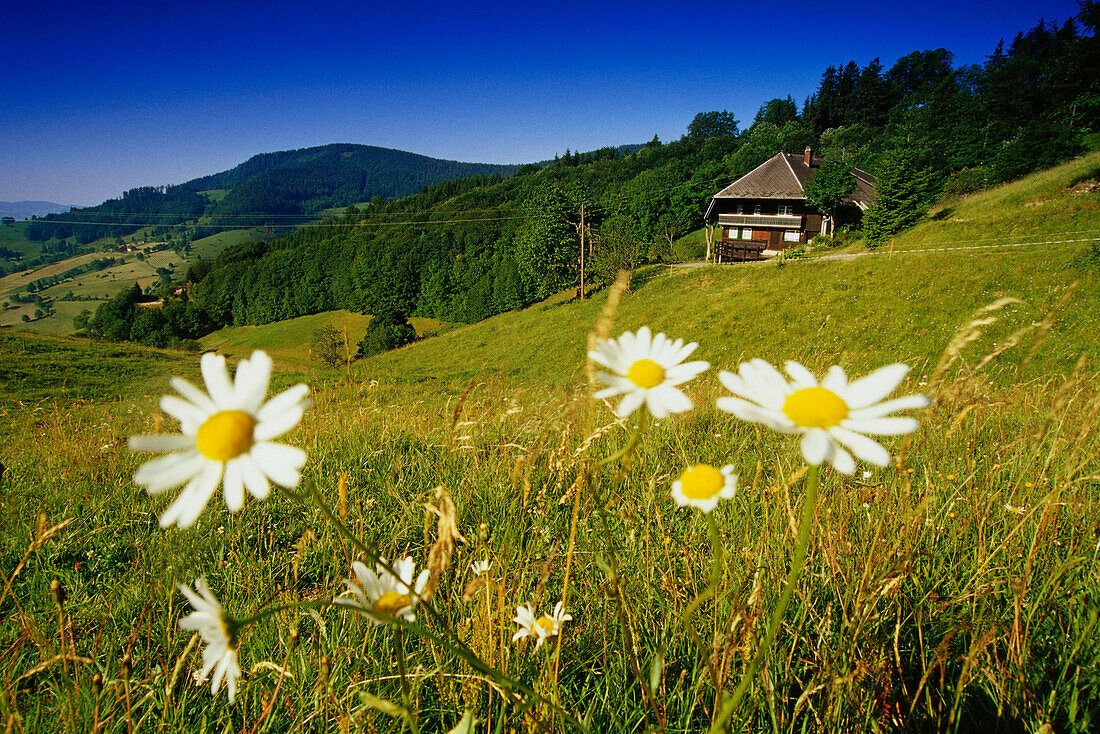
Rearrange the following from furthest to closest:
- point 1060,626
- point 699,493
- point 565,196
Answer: point 565,196 < point 1060,626 < point 699,493

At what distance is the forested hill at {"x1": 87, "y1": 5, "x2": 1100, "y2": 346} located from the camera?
28906 millimetres

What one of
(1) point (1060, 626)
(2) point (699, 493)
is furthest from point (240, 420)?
(1) point (1060, 626)

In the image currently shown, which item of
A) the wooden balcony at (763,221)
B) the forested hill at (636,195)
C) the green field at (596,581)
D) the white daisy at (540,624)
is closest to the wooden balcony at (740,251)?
the wooden balcony at (763,221)

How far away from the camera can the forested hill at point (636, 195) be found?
1138 inches

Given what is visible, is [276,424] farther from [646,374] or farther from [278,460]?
[646,374]

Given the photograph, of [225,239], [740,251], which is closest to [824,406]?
[740,251]

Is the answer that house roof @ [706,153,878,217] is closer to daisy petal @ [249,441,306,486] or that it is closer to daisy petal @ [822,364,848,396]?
daisy petal @ [822,364,848,396]

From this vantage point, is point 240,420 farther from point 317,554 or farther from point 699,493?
point 317,554

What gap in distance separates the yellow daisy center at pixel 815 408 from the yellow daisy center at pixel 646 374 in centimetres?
18

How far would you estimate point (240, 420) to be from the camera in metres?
0.57

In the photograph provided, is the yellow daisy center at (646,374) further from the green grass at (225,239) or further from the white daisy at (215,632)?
the green grass at (225,239)

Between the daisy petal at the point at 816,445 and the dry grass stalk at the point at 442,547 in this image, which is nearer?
the daisy petal at the point at 816,445

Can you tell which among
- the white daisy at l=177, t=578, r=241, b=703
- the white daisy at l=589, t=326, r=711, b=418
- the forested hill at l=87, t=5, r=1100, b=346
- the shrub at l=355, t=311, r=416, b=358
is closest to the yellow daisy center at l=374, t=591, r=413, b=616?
the white daisy at l=177, t=578, r=241, b=703

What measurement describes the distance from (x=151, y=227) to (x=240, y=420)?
701 feet
